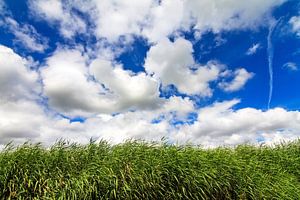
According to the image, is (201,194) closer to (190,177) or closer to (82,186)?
(190,177)

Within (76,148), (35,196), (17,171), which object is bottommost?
(35,196)

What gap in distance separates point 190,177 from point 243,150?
4775 millimetres

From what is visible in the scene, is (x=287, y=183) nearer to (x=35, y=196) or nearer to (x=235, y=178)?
(x=235, y=178)

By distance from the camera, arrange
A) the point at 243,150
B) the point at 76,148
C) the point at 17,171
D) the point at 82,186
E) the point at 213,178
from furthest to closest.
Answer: the point at 243,150 < the point at 76,148 < the point at 213,178 < the point at 17,171 < the point at 82,186

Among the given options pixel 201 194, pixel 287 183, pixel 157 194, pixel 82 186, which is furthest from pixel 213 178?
pixel 82 186

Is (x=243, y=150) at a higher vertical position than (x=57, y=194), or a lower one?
higher

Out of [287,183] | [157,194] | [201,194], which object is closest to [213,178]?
[201,194]

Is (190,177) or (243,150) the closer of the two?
(190,177)

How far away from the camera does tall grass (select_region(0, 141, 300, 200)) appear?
7.60m

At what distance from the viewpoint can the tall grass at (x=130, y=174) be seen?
7.60 metres

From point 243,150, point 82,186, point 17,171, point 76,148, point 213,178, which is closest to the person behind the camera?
point 82,186

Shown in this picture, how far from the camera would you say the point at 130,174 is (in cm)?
798

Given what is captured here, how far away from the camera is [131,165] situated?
324 inches

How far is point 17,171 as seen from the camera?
7887 mm
